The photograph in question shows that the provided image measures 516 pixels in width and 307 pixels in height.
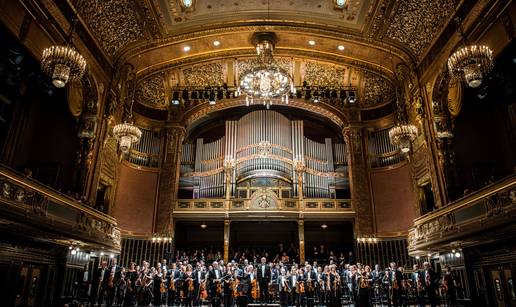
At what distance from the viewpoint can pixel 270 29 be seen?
1196 centimetres

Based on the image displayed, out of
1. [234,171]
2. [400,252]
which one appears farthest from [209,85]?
[400,252]

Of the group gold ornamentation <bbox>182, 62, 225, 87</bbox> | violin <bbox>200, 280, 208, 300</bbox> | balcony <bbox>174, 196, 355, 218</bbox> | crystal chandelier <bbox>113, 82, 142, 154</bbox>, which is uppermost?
gold ornamentation <bbox>182, 62, 225, 87</bbox>

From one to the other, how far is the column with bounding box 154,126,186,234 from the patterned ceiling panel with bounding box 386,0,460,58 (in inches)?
358

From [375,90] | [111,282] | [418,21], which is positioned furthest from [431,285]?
[375,90]

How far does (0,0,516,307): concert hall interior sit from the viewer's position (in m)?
8.02

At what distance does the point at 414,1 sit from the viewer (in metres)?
10.2

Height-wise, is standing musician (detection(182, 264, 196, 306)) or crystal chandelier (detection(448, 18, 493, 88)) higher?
crystal chandelier (detection(448, 18, 493, 88))

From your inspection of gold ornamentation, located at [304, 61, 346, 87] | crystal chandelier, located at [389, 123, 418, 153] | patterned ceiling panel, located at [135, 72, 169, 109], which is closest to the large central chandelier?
crystal chandelier, located at [389, 123, 418, 153]

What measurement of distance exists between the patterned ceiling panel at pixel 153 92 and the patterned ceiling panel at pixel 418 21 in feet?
29.0

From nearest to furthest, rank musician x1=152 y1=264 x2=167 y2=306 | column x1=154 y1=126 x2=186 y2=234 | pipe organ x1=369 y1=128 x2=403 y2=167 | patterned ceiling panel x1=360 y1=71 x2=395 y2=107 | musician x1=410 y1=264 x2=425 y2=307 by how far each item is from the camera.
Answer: musician x1=410 y1=264 x2=425 y2=307
musician x1=152 y1=264 x2=167 y2=306
column x1=154 y1=126 x2=186 y2=234
pipe organ x1=369 y1=128 x2=403 y2=167
patterned ceiling panel x1=360 y1=71 x2=395 y2=107

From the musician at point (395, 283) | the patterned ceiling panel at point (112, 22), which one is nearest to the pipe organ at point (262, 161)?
the patterned ceiling panel at point (112, 22)

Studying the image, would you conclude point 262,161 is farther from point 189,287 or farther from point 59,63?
point 59,63

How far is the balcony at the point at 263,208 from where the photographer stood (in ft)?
45.1

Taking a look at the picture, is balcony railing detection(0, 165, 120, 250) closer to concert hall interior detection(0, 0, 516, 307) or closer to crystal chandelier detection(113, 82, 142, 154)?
concert hall interior detection(0, 0, 516, 307)
